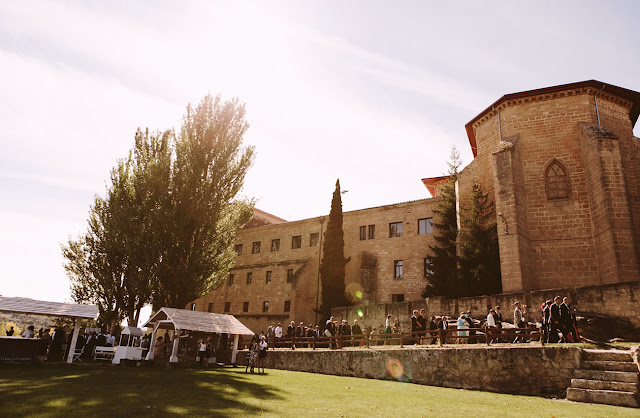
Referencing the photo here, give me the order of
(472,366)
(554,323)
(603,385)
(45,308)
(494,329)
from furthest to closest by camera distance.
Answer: (45,308) → (494,329) → (472,366) → (554,323) → (603,385)

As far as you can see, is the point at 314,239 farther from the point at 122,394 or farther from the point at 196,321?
the point at 122,394

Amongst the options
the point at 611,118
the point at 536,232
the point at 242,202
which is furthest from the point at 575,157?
the point at 242,202

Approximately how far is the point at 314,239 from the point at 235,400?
972 inches

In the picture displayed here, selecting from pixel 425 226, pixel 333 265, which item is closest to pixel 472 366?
pixel 333 265

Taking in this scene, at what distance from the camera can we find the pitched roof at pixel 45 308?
44.5ft

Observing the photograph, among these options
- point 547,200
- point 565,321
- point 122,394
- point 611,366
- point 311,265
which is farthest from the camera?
point 311,265

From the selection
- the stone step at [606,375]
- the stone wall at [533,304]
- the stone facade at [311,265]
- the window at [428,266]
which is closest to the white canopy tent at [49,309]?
the stone wall at [533,304]

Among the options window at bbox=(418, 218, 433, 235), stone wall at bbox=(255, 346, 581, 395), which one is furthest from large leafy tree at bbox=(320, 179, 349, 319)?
stone wall at bbox=(255, 346, 581, 395)

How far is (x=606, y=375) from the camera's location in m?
9.16

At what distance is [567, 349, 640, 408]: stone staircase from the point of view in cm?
855

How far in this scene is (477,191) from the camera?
22.9 m

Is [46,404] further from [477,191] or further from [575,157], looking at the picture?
[575,157]

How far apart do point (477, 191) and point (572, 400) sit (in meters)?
15.1

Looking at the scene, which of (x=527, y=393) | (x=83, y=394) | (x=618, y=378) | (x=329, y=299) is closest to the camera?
(x=83, y=394)
